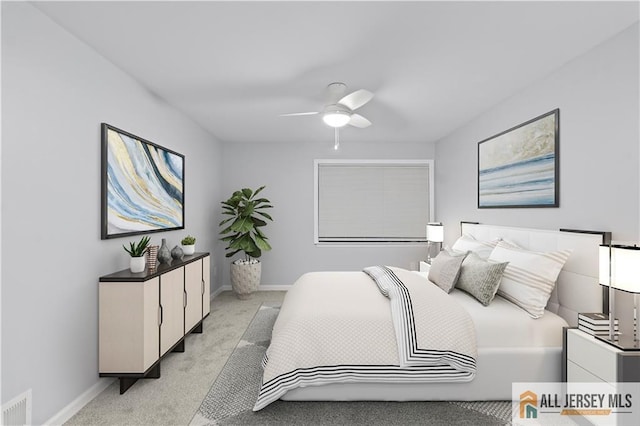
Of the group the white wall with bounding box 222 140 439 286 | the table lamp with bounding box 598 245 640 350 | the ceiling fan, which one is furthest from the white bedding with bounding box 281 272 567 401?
the white wall with bounding box 222 140 439 286

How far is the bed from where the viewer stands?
2125mm

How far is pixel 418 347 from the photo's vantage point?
2.12m

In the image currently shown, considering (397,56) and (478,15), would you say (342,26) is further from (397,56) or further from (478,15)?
(478,15)

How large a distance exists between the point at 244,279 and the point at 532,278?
3.73 metres

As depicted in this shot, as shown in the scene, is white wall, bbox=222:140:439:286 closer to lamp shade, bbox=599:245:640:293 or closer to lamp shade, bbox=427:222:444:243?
lamp shade, bbox=427:222:444:243

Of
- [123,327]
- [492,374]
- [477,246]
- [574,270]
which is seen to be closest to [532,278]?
[574,270]

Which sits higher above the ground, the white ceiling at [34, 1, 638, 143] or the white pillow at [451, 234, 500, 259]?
the white ceiling at [34, 1, 638, 143]

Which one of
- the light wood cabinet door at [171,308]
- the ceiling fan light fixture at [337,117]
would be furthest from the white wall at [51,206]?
the ceiling fan light fixture at [337,117]

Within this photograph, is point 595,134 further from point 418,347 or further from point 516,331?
point 418,347

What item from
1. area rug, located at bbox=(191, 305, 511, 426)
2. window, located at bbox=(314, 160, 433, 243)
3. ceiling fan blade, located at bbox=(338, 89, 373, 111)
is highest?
ceiling fan blade, located at bbox=(338, 89, 373, 111)

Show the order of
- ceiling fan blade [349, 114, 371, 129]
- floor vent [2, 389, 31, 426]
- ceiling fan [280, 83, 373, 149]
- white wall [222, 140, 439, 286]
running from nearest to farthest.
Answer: floor vent [2, 389, 31, 426] → ceiling fan [280, 83, 373, 149] → ceiling fan blade [349, 114, 371, 129] → white wall [222, 140, 439, 286]

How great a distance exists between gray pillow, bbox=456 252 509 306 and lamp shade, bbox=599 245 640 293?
716 millimetres

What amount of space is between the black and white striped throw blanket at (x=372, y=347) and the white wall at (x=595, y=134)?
1227 mm

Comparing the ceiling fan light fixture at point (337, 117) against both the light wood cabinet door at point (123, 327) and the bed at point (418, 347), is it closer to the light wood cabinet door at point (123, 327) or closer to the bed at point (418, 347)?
the bed at point (418, 347)
